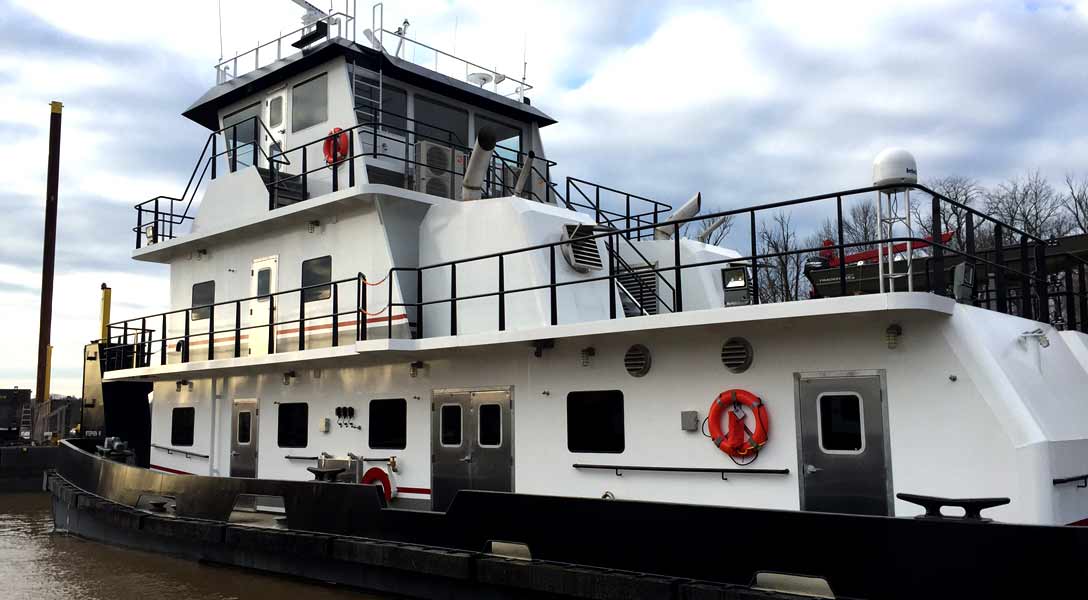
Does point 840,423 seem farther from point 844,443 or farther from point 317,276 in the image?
point 317,276

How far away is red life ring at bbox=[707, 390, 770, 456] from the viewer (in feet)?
22.7

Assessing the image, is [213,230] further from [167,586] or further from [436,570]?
[436,570]

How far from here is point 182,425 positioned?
40.8ft

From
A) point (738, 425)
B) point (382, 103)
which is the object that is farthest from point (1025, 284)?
point (382, 103)

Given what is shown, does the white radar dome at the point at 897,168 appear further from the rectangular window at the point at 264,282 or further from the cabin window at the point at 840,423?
the rectangular window at the point at 264,282

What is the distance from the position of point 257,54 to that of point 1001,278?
10.3 meters

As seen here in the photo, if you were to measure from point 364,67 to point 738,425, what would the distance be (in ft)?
23.1

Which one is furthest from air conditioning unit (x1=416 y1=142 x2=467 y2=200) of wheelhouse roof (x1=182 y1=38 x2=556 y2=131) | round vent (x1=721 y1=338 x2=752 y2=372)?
round vent (x1=721 y1=338 x2=752 y2=372)

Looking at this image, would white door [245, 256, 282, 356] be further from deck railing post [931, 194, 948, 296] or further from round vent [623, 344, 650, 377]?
deck railing post [931, 194, 948, 296]

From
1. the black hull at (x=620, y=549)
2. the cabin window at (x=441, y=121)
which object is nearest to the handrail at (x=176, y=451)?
the black hull at (x=620, y=549)

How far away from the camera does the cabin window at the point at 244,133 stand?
12.4 metres

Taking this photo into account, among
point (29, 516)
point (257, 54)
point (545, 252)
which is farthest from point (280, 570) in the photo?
point (29, 516)

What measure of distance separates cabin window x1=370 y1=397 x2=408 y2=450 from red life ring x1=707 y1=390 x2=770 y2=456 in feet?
12.2

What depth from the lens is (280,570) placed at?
8.80 metres
